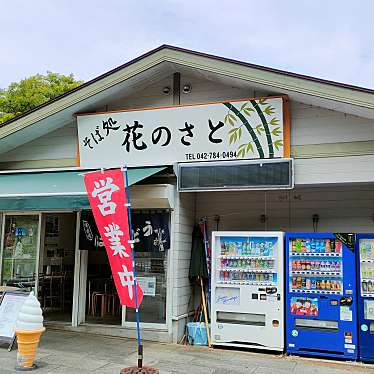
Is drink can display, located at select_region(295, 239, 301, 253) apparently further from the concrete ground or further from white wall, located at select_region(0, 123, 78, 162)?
white wall, located at select_region(0, 123, 78, 162)

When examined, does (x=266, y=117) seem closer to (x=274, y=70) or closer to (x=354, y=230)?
(x=274, y=70)

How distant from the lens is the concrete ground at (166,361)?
6.41 meters

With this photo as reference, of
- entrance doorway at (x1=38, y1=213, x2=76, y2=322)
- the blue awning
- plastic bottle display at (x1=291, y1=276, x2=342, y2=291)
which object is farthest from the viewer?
entrance doorway at (x1=38, y1=213, x2=76, y2=322)

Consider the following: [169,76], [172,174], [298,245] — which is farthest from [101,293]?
[169,76]

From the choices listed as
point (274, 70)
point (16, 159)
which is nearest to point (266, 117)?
point (274, 70)

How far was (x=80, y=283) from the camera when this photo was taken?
919cm

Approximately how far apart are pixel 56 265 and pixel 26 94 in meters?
12.0

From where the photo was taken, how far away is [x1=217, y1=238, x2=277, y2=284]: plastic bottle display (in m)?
7.70

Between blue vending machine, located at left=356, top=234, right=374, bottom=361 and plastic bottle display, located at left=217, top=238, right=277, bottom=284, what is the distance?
1412mm

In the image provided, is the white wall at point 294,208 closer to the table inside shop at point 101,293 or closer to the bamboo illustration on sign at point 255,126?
the bamboo illustration on sign at point 255,126

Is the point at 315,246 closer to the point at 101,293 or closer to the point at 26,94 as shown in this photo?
the point at 101,293

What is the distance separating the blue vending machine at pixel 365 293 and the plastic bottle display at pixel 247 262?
1.41m

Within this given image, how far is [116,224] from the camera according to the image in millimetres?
6020

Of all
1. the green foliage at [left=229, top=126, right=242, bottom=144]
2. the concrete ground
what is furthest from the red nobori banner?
the green foliage at [left=229, top=126, right=242, bottom=144]
